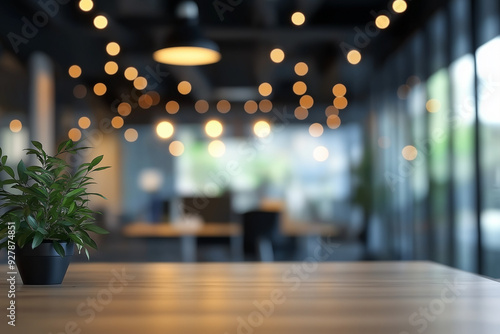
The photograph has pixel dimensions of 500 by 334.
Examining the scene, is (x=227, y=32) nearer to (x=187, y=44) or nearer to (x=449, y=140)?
(x=187, y=44)

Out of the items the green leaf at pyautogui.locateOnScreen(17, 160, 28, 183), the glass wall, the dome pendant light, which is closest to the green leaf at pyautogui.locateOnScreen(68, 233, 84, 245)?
the green leaf at pyautogui.locateOnScreen(17, 160, 28, 183)

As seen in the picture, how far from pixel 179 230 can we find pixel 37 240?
4738 millimetres

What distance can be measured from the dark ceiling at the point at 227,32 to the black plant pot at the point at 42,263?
149 inches

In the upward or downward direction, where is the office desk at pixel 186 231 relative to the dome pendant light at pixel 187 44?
downward

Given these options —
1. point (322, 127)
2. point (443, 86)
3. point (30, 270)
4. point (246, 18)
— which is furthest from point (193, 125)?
point (30, 270)

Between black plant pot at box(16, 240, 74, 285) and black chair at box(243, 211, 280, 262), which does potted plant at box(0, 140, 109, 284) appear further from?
black chair at box(243, 211, 280, 262)

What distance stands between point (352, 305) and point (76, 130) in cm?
978

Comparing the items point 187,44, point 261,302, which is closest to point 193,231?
point 187,44

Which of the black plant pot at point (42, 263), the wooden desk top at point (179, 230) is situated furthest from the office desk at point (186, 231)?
the black plant pot at point (42, 263)

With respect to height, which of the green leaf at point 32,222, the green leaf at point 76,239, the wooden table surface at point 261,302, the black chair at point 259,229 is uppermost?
the green leaf at point 32,222

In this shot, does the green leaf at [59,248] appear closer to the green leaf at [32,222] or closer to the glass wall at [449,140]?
the green leaf at [32,222]

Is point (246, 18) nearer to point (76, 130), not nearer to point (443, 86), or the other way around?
point (443, 86)

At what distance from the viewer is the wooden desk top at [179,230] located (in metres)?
6.47

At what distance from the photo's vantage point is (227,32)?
24.5 feet
